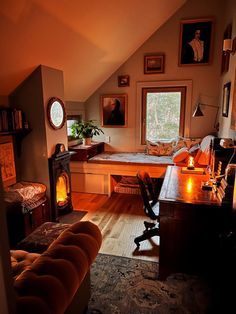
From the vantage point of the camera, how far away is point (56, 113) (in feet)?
10.0

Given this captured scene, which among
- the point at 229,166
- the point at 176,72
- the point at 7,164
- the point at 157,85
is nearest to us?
the point at 229,166

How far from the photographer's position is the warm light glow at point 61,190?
10.7ft

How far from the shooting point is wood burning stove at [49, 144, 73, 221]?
9.82ft

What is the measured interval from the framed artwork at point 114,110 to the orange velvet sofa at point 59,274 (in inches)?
125

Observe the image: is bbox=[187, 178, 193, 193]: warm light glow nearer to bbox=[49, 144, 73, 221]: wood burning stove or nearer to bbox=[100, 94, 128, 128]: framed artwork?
bbox=[49, 144, 73, 221]: wood burning stove

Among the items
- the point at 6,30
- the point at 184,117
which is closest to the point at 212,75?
the point at 184,117

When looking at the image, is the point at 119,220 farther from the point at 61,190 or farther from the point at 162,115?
the point at 162,115

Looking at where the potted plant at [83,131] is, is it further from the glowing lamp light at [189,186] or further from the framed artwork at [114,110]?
the glowing lamp light at [189,186]

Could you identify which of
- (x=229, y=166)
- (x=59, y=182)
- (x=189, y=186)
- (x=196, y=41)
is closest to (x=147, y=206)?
(x=189, y=186)

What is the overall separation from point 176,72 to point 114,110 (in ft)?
4.37

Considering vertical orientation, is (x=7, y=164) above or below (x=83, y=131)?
below

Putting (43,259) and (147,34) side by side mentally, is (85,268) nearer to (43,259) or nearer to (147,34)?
(43,259)

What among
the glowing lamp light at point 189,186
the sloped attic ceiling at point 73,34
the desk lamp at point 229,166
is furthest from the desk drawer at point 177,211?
the sloped attic ceiling at point 73,34

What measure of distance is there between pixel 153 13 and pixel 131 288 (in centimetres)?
353
